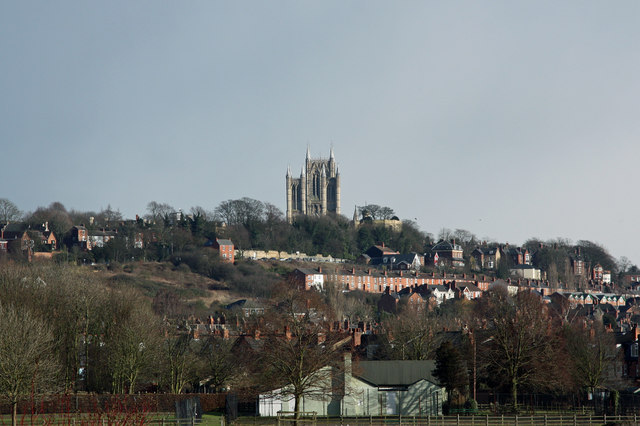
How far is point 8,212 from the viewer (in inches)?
6550

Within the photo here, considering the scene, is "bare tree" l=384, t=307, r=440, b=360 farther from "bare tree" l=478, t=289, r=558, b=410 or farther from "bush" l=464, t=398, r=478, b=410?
"bush" l=464, t=398, r=478, b=410

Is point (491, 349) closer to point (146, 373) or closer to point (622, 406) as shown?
point (622, 406)

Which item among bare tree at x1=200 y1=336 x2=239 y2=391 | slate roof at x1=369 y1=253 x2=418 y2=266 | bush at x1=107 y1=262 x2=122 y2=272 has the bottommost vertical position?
bare tree at x1=200 y1=336 x2=239 y2=391

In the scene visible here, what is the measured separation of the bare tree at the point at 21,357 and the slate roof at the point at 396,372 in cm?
1714

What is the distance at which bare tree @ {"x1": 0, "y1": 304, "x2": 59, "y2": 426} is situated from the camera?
1745 inches

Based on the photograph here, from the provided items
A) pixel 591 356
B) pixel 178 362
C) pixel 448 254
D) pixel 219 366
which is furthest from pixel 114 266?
pixel 591 356

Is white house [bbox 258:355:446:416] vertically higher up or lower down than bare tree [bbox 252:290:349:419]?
lower down

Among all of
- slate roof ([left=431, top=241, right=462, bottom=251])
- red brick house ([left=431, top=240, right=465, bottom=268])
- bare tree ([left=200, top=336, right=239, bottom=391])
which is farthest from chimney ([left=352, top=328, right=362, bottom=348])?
slate roof ([left=431, top=241, right=462, bottom=251])

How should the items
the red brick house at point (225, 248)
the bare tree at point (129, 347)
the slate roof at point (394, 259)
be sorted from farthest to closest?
1. the slate roof at point (394, 259)
2. the red brick house at point (225, 248)
3. the bare tree at point (129, 347)

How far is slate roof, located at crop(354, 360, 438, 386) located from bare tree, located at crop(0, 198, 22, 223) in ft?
402

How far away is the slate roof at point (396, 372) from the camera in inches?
2156

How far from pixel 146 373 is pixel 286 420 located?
15.4 meters

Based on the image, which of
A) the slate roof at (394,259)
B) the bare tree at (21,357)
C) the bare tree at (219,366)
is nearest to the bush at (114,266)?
the slate roof at (394,259)

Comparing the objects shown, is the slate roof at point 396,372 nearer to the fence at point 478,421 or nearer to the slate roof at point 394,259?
the fence at point 478,421
